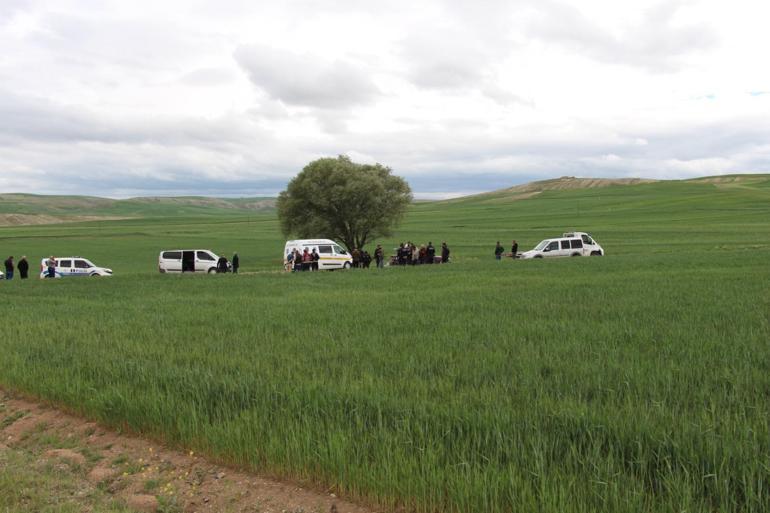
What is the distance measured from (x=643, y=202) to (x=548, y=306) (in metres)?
124

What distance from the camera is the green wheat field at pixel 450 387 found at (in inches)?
188

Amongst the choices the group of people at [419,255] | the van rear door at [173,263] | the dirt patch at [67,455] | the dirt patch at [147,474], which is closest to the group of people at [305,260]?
the group of people at [419,255]

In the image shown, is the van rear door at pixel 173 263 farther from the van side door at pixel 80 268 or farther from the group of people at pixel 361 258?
the group of people at pixel 361 258

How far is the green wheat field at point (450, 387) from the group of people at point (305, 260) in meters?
15.1

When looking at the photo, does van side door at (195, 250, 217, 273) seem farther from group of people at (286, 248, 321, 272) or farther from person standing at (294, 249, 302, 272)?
person standing at (294, 249, 302, 272)

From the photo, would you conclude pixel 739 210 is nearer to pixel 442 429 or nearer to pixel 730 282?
pixel 730 282

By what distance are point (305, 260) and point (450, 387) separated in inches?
1103

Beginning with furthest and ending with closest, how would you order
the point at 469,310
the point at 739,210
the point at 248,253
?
the point at 739,210 < the point at 248,253 < the point at 469,310

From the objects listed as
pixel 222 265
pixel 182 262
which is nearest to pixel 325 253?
pixel 222 265

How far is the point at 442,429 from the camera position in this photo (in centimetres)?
581

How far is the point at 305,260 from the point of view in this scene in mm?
34750

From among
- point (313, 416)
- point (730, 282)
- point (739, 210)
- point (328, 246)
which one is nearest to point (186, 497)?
point (313, 416)

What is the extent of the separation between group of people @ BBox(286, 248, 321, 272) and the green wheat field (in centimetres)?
1508

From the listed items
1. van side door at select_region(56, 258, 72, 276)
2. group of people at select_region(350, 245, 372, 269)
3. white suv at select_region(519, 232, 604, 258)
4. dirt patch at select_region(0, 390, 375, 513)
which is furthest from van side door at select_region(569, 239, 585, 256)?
dirt patch at select_region(0, 390, 375, 513)
